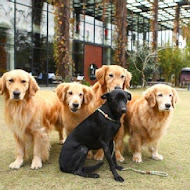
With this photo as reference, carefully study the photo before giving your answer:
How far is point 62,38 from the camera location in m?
9.72

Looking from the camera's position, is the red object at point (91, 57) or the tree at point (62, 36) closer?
the tree at point (62, 36)

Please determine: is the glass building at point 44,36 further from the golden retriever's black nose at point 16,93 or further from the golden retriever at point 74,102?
the golden retriever's black nose at point 16,93

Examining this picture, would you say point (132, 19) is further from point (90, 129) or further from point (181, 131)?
point (90, 129)

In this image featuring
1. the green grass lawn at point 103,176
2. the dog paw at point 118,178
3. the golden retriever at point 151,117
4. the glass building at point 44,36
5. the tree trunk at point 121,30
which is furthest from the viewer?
the glass building at point 44,36

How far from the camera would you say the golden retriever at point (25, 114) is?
341 cm

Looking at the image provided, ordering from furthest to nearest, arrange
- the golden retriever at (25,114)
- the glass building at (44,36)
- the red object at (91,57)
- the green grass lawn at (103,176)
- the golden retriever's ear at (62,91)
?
the red object at (91,57), the glass building at (44,36), the golden retriever's ear at (62,91), the golden retriever at (25,114), the green grass lawn at (103,176)

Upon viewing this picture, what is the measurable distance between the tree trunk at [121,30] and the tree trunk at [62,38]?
7.33 m

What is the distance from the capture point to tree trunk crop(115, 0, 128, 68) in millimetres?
15797

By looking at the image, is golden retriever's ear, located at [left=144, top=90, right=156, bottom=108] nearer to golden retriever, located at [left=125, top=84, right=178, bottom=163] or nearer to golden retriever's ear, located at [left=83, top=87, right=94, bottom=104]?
golden retriever, located at [left=125, top=84, right=178, bottom=163]

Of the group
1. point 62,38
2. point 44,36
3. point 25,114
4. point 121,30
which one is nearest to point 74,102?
point 25,114

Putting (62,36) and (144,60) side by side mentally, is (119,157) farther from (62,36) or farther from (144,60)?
(144,60)

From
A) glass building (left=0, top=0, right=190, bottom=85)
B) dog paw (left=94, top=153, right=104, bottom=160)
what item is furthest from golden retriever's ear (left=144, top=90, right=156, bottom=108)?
glass building (left=0, top=0, right=190, bottom=85)

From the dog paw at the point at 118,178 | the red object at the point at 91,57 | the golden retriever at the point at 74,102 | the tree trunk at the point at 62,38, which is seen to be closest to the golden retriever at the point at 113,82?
the golden retriever at the point at 74,102

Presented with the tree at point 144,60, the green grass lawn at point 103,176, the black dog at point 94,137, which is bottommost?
the green grass lawn at point 103,176
